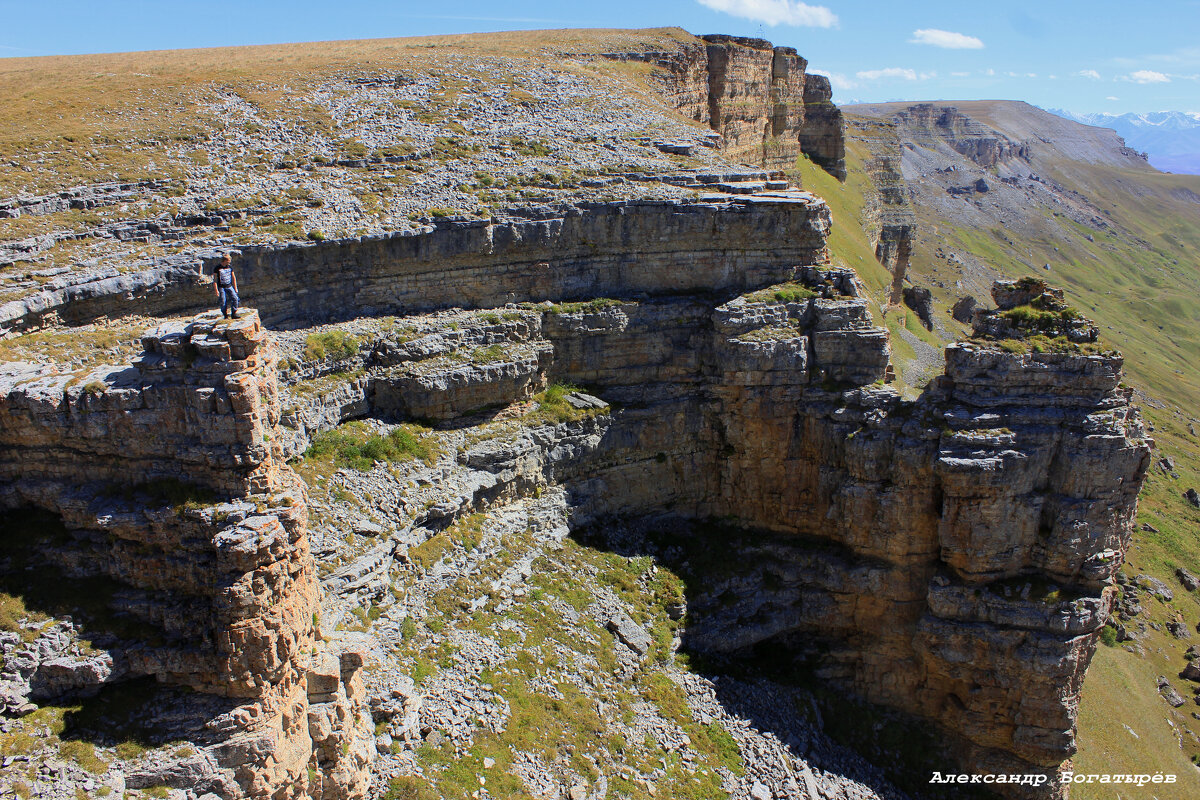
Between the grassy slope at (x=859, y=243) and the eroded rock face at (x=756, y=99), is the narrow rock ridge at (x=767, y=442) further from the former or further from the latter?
the eroded rock face at (x=756, y=99)

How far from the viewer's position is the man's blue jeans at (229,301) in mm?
17144

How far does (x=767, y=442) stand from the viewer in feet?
110

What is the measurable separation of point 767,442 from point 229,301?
2311 cm

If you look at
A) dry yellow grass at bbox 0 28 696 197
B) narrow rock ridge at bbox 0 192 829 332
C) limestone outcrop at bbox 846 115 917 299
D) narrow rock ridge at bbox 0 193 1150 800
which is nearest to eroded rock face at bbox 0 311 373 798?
narrow rock ridge at bbox 0 193 1150 800

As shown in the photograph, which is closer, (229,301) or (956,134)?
(229,301)

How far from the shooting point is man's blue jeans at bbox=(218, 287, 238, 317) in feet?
56.2

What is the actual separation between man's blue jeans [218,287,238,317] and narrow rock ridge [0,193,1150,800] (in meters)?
0.92

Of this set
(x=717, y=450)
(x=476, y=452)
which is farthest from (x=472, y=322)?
(x=717, y=450)

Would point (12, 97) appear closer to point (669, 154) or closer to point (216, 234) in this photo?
point (216, 234)

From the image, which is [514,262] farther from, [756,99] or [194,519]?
[756,99]

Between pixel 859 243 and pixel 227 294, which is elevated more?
pixel 859 243

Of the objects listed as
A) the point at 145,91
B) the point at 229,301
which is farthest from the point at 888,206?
the point at 229,301

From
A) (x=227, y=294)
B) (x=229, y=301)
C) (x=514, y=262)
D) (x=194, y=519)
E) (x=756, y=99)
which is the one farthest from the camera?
(x=756, y=99)

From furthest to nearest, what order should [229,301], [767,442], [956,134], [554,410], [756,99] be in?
[956,134] → [756,99] → [767,442] → [554,410] → [229,301]
